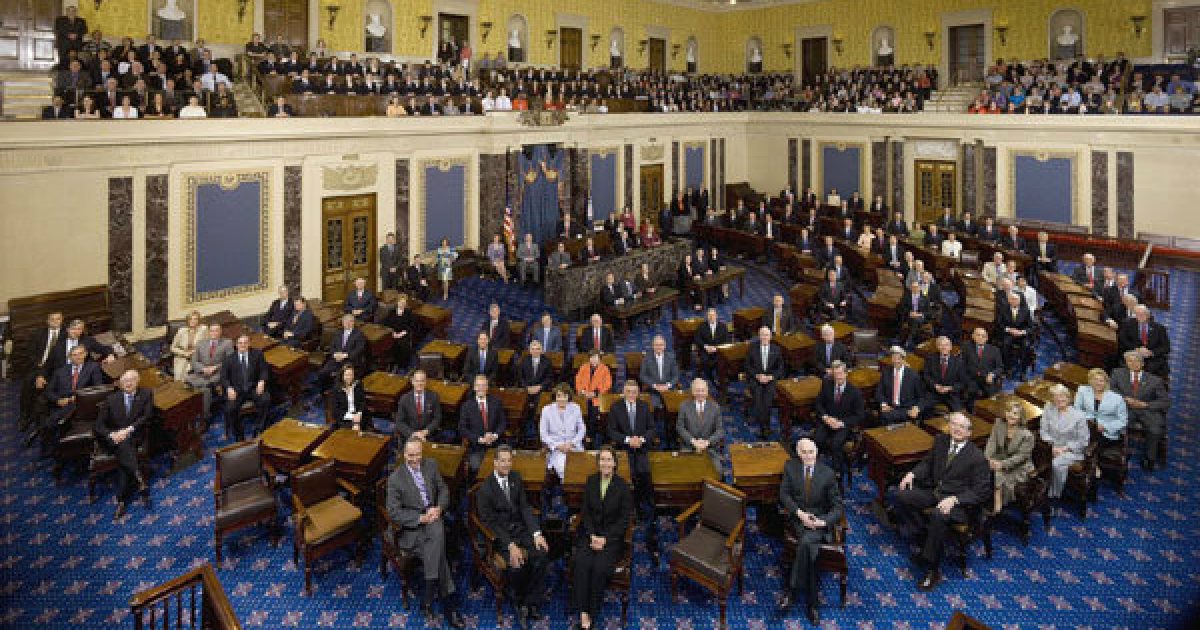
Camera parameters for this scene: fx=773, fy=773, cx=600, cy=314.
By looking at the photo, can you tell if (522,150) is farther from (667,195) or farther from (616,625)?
(616,625)

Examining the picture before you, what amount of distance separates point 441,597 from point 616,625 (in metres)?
1.42

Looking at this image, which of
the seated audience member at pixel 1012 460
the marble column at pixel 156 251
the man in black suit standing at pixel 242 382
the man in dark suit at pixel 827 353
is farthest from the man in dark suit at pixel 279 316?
the seated audience member at pixel 1012 460

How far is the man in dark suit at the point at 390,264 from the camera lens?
15852 millimetres

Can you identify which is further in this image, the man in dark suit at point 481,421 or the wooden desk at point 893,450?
the man in dark suit at point 481,421

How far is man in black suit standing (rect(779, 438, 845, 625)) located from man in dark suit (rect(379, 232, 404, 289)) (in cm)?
1101

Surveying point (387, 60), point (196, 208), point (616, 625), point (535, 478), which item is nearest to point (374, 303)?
point (196, 208)

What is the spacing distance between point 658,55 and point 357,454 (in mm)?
24890

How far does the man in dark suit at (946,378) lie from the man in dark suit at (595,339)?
431 cm

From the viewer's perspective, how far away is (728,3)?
30.5m

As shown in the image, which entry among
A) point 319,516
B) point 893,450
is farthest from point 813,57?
point 319,516

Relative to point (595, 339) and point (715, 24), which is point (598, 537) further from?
point (715, 24)

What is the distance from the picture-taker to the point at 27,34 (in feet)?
47.8

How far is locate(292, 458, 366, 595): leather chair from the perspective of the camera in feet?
21.4

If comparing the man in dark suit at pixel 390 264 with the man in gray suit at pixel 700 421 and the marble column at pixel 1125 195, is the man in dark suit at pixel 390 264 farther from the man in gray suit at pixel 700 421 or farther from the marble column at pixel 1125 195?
the marble column at pixel 1125 195
